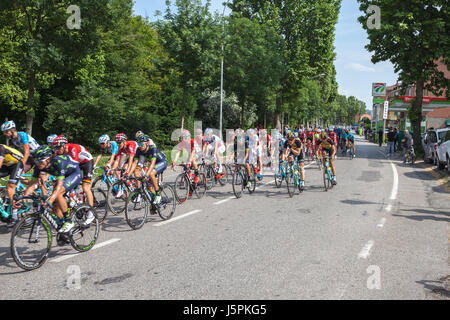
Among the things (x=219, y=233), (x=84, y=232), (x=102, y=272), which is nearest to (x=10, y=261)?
(x=84, y=232)

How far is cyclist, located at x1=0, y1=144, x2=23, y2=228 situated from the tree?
23.5m

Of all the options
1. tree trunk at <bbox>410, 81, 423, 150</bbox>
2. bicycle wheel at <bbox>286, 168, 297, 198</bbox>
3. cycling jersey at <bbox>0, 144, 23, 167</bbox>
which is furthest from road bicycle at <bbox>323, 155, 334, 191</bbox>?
tree trunk at <bbox>410, 81, 423, 150</bbox>

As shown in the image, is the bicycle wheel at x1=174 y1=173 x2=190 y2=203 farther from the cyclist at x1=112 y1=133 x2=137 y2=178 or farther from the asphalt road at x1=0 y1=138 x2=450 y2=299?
the cyclist at x1=112 y1=133 x2=137 y2=178

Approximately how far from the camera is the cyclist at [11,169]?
6988 mm

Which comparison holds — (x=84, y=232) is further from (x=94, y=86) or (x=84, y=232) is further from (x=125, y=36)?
(x=125, y=36)

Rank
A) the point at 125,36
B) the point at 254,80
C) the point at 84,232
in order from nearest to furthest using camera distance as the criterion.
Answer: the point at 84,232, the point at 254,80, the point at 125,36

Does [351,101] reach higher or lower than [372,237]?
higher

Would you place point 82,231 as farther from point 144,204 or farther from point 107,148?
point 107,148

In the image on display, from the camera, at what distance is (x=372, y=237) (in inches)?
265

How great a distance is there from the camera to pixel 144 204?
761 centimetres

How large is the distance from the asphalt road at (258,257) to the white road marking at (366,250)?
0.6 inches

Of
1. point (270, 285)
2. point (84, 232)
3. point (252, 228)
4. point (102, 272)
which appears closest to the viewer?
point (270, 285)

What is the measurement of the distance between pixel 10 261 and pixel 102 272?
4.71 feet

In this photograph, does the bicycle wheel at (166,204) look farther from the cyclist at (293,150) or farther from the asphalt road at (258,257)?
the cyclist at (293,150)
